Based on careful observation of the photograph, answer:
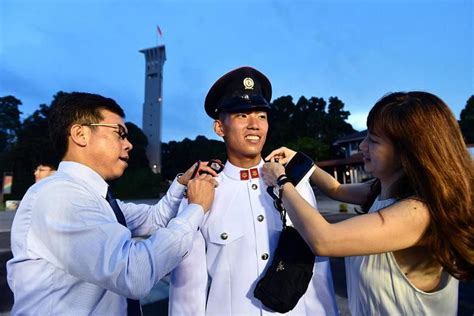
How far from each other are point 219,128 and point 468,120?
3662 centimetres

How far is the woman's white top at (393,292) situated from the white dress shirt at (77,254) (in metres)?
0.97

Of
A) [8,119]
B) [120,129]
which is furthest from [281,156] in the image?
[8,119]

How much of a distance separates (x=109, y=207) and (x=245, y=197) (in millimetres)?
843

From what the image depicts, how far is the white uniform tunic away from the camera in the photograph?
1727mm

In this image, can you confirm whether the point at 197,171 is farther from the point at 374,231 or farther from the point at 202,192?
the point at 374,231

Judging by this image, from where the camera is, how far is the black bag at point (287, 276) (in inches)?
61.1

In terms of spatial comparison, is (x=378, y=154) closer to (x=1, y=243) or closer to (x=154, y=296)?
(x=154, y=296)

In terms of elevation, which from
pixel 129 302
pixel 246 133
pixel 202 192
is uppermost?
pixel 246 133

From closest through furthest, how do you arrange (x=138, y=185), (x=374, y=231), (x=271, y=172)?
(x=374, y=231) → (x=271, y=172) → (x=138, y=185)

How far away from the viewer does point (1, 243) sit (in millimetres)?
8773

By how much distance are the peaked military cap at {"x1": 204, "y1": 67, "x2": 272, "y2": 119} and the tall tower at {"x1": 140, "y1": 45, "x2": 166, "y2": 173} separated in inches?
1697

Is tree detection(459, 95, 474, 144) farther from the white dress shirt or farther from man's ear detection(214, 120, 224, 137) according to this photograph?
the white dress shirt

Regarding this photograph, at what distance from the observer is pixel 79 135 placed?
68.2 inches

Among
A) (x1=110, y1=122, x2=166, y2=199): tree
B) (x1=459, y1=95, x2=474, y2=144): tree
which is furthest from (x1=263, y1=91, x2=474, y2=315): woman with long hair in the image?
(x1=110, y1=122, x2=166, y2=199): tree
